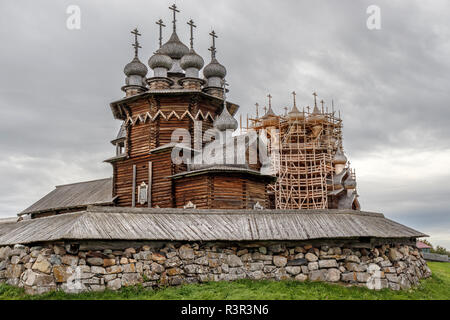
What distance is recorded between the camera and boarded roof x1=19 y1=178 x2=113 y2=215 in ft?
92.2

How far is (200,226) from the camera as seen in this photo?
43.0 ft

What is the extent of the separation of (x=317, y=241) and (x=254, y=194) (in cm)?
680

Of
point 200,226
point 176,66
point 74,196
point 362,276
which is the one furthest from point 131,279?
point 74,196

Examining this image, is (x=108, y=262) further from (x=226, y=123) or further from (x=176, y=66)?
(x=176, y=66)

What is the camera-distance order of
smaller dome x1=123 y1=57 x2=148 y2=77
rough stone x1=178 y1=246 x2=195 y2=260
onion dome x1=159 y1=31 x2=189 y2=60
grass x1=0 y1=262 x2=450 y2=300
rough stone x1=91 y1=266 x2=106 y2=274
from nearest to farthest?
grass x1=0 y1=262 x2=450 y2=300, rough stone x1=91 y1=266 x2=106 y2=274, rough stone x1=178 y1=246 x2=195 y2=260, smaller dome x1=123 y1=57 x2=148 y2=77, onion dome x1=159 y1=31 x2=189 y2=60

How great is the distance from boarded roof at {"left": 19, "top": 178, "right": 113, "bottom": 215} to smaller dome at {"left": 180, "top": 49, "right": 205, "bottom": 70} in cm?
917

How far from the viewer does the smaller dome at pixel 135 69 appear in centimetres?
2389

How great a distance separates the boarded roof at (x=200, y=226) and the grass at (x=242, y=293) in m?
1.25

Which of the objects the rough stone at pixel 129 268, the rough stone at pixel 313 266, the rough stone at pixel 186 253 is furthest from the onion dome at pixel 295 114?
the rough stone at pixel 129 268

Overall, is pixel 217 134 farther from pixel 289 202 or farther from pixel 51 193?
pixel 51 193

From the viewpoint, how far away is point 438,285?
15281 mm

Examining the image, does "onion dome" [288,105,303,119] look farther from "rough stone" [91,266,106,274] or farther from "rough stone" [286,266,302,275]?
"rough stone" [91,266,106,274]

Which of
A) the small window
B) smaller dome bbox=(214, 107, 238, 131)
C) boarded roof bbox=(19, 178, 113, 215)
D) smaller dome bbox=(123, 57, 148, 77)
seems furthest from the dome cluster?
boarded roof bbox=(19, 178, 113, 215)
